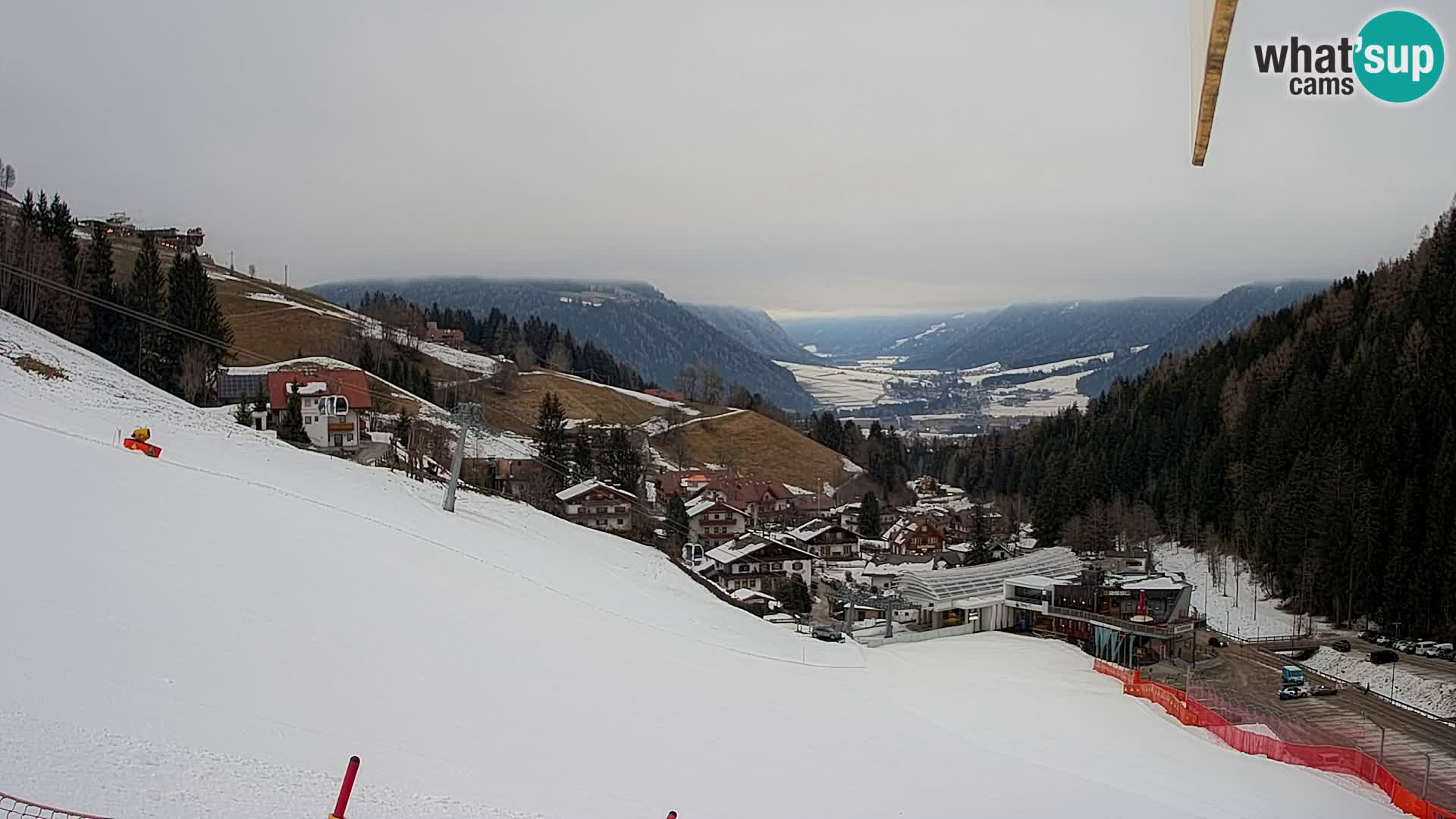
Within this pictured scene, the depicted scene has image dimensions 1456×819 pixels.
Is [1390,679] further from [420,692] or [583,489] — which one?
[583,489]

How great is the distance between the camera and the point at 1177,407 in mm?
58969

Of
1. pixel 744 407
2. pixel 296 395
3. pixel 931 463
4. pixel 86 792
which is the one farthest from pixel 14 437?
pixel 931 463

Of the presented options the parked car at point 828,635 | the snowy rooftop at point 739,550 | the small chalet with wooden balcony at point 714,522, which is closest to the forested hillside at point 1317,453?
the snowy rooftop at point 739,550

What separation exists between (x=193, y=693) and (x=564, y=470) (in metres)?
37.9

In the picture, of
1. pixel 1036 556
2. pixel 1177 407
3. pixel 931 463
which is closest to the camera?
pixel 1036 556

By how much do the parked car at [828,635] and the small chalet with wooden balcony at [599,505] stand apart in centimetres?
1444

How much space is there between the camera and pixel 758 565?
116 feet

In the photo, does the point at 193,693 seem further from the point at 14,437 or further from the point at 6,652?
the point at 14,437

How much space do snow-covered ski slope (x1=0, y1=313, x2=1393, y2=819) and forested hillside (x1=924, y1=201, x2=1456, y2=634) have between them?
17.0 m

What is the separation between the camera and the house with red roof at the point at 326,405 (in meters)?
32.3

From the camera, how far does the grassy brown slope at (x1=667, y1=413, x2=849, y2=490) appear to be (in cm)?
6850

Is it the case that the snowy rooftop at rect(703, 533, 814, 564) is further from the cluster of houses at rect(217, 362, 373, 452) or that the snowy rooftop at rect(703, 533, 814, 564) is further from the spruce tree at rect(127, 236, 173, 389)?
the spruce tree at rect(127, 236, 173, 389)

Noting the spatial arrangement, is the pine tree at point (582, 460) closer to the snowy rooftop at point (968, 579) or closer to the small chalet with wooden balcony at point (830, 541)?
the small chalet with wooden balcony at point (830, 541)

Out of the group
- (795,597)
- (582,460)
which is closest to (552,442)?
(582,460)
